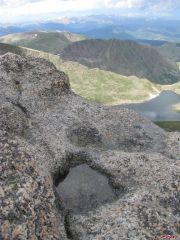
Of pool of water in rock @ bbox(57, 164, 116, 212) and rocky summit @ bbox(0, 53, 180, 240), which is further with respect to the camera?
pool of water in rock @ bbox(57, 164, 116, 212)

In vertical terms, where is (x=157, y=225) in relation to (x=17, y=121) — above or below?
below

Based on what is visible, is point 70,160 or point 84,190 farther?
point 70,160

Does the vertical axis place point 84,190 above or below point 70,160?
below

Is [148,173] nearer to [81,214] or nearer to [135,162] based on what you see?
[135,162]

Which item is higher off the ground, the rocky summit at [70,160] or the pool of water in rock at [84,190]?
the rocky summit at [70,160]

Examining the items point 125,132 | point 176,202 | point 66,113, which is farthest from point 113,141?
point 176,202
